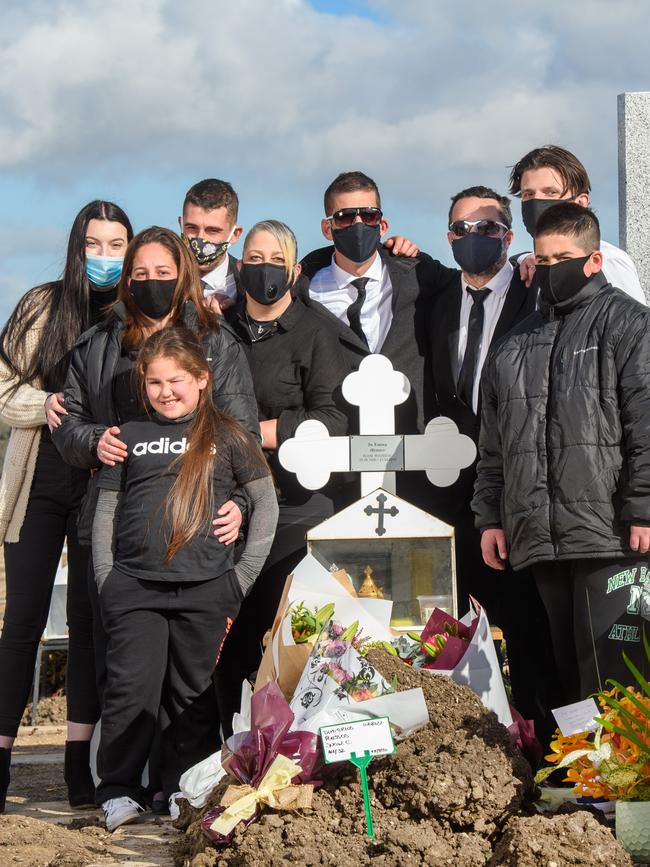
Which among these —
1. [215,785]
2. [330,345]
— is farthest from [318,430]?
[215,785]

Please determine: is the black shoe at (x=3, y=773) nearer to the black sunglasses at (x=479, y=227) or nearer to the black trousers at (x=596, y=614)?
the black trousers at (x=596, y=614)

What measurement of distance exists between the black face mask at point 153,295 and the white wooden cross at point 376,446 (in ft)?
2.28

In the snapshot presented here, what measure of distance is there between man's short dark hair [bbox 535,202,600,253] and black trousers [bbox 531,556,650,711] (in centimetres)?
109

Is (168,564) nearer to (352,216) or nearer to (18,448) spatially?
(18,448)

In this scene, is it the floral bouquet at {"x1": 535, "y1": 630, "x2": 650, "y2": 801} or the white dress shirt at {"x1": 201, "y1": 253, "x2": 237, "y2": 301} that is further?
the white dress shirt at {"x1": 201, "y1": 253, "x2": 237, "y2": 301}

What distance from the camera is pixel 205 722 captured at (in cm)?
428

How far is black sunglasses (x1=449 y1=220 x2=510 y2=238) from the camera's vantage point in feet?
15.7

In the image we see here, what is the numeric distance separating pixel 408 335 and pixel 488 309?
35 cm

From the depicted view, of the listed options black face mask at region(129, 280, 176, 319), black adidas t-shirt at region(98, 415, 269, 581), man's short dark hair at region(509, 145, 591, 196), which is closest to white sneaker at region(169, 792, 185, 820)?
black adidas t-shirt at region(98, 415, 269, 581)

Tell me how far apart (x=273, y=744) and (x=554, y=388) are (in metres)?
1.50

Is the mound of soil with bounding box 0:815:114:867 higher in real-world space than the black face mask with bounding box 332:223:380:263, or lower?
lower

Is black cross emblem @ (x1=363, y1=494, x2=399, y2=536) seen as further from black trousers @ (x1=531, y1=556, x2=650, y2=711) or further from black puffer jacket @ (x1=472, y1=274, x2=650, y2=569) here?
black trousers @ (x1=531, y1=556, x2=650, y2=711)

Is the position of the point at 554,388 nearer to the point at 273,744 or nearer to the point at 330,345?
the point at 330,345

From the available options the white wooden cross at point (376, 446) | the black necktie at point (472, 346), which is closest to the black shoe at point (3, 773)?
the white wooden cross at point (376, 446)
